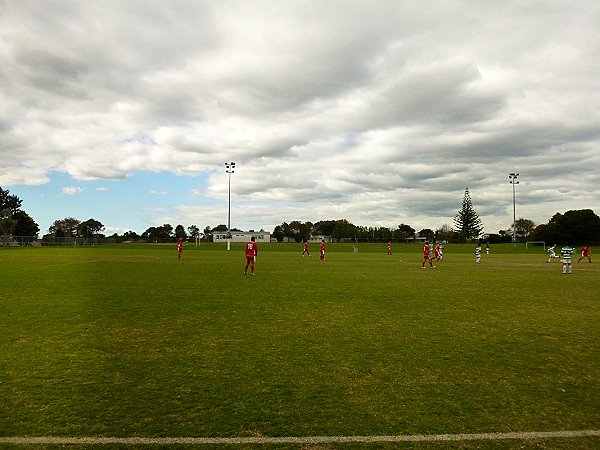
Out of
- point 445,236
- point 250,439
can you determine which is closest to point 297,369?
point 250,439

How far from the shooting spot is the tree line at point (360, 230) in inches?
3669

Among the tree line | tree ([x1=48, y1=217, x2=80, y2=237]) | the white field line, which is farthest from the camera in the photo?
tree ([x1=48, y1=217, x2=80, y2=237])

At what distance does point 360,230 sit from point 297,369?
143 m

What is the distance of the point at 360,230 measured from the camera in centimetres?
14812

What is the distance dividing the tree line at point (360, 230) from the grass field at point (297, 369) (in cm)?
8373

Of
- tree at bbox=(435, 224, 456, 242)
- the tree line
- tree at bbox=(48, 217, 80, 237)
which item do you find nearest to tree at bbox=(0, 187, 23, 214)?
the tree line

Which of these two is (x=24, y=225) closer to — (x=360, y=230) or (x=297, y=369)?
(x=360, y=230)

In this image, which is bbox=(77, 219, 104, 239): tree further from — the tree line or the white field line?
the white field line

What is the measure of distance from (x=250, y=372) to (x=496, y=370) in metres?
3.64

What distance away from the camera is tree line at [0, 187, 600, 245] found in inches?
3669

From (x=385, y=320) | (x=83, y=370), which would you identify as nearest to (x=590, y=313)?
(x=385, y=320)

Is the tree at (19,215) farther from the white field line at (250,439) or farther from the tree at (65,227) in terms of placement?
the white field line at (250,439)

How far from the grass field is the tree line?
8373 cm

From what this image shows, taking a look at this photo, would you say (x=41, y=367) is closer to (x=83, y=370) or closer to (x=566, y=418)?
(x=83, y=370)
